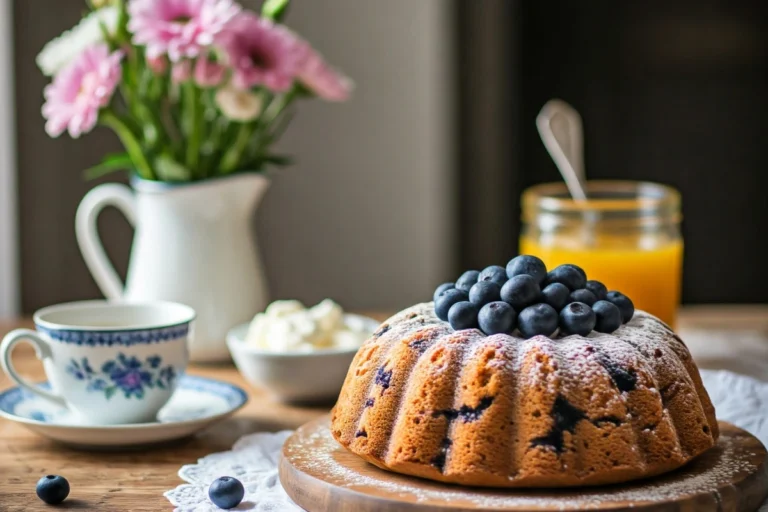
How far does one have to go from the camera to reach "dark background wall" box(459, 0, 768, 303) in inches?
136

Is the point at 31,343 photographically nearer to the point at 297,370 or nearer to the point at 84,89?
the point at 297,370

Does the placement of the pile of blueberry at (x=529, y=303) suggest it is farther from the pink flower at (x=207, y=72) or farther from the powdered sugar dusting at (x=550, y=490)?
the pink flower at (x=207, y=72)

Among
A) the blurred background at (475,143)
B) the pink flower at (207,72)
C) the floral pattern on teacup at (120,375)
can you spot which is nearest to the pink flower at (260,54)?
the pink flower at (207,72)

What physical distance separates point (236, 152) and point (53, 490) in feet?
2.92

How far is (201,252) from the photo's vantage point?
1.92 metres

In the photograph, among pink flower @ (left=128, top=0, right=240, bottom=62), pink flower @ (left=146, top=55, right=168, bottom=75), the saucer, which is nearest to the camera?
the saucer

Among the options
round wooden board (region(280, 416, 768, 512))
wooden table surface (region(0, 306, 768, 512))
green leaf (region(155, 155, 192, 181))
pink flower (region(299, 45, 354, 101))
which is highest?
pink flower (region(299, 45, 354, 101))

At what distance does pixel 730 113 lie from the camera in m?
3.57

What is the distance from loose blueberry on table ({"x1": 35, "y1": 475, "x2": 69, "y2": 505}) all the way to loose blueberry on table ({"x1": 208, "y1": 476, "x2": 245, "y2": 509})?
6.9 inches

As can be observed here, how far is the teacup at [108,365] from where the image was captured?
1.42 meters

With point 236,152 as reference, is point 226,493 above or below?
below

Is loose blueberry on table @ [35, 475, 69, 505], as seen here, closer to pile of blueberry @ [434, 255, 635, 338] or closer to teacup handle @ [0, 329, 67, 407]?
teacup handle @ [0, 329, 67, 407]

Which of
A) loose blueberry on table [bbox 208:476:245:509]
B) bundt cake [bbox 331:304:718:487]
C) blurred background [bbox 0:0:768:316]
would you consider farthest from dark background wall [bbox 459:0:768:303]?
Result: loose blueberry on table [bbox 208:476:245:509]

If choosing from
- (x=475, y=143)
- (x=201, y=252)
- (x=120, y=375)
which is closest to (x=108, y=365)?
(x=120, y=375)
